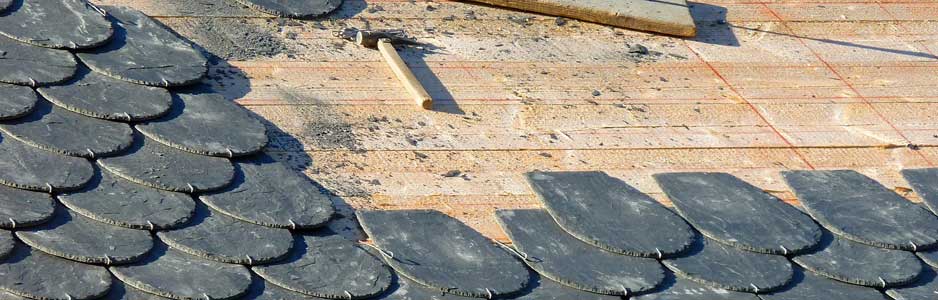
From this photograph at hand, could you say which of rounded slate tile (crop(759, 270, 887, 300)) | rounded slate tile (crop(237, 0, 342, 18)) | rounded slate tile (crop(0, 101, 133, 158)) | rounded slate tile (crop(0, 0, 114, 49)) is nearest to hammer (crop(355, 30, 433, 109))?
rounded slate tile (crop(237, 0, 342, 18))

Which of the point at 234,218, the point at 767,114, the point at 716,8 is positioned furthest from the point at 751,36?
the point at 234,218

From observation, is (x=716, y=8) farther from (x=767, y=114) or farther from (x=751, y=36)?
(x=767, y=114)

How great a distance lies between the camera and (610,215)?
583 centimetres

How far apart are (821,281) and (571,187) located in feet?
3.44

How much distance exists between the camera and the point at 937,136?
6.93 m

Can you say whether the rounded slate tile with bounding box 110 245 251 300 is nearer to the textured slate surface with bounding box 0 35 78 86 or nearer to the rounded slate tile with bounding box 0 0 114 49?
the textured slate surface with bounding box 0 35 78 86

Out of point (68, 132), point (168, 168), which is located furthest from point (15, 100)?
point (168, 168)

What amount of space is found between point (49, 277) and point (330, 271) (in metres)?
0.98

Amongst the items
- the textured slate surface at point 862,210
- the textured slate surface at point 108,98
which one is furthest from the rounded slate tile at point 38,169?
the textured slate surface at point 862,210

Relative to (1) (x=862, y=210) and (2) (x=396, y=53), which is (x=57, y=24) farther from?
(1) (x=862, y=210)

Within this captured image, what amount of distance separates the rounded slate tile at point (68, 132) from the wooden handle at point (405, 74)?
135cm

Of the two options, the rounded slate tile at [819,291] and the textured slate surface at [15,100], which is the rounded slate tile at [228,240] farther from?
the rounded slate tile at [819,291]

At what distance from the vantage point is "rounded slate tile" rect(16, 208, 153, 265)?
511 cm

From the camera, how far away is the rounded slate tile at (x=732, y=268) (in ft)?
18.5
